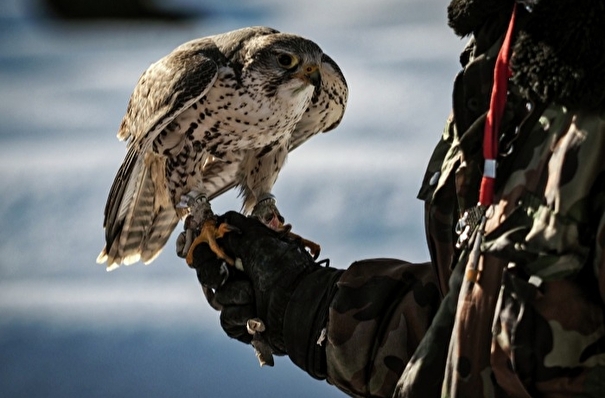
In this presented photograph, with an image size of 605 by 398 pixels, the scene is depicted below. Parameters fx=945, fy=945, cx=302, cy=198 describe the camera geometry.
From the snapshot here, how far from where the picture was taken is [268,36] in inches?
142

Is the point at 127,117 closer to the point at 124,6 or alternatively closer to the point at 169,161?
the point at 169,161

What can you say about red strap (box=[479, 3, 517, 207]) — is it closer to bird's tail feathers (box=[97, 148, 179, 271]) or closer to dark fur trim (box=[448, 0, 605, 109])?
dark fur trim (box=[448, 0, 605, 109])

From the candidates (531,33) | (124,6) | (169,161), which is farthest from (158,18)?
(169,161)

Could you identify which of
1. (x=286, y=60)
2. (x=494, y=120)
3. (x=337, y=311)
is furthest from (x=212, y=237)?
(x=494, y=120)

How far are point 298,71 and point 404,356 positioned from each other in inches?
72.1

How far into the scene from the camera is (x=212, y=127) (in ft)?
11.0

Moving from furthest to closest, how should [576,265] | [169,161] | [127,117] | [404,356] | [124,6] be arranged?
[127,117] < [169,161] < [404,356] < [576,265] < [124,6]

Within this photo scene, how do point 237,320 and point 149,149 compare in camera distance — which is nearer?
point 237,320

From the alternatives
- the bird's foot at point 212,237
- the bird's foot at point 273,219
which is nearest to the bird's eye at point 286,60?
the bird's foot at point 273,219

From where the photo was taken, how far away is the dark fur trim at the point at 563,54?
134cm

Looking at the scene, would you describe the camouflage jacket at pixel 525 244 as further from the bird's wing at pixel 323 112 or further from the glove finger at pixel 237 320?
the bird's wing at pixel 323 112

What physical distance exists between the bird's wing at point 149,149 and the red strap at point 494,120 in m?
1.97

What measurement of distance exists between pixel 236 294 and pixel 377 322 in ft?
1.91

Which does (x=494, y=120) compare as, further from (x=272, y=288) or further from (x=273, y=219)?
(x=273, y=219)
